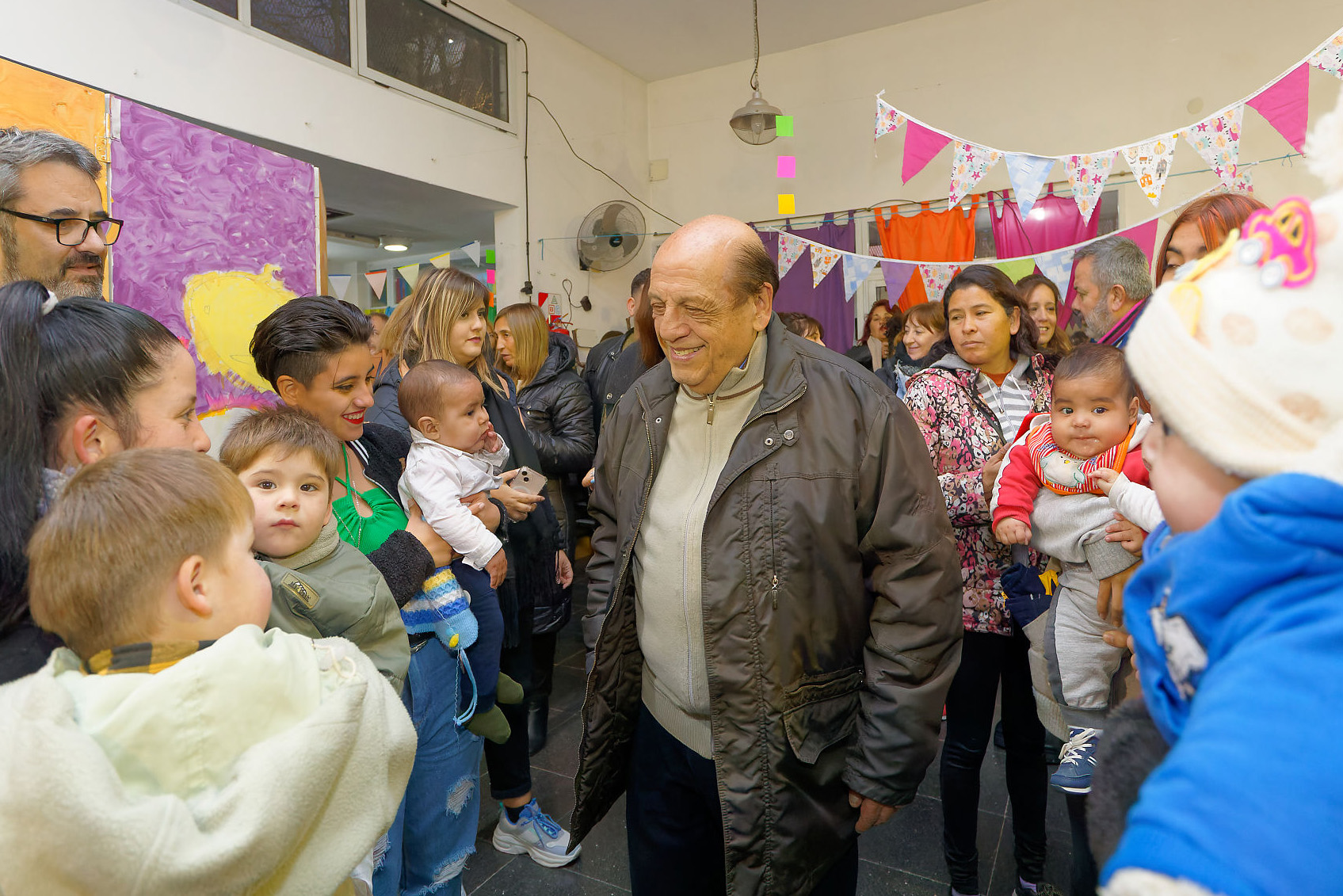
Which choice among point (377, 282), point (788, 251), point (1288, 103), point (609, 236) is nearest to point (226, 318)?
→ point (377, 282)

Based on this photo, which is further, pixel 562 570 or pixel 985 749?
pixel 562 570

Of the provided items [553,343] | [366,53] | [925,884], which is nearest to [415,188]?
[366,53]

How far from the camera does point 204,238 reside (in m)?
2.81

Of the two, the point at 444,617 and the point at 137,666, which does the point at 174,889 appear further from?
the point at 444,617

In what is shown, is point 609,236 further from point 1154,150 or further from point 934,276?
point 1154,150

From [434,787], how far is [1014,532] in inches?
63.4

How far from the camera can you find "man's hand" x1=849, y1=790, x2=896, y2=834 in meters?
1.44

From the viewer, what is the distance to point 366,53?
5.28m

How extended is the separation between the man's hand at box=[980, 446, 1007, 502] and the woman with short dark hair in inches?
75.4

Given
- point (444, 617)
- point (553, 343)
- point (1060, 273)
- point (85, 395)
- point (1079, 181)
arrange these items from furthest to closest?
point (1060, 273) → point (1079, 181) → point (553, 343) → point (444, 617) → point (85, 395)

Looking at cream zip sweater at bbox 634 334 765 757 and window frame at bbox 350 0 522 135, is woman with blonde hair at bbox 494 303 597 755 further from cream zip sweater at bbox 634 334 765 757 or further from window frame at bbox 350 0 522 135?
window frame at bbox 350 0 522 135

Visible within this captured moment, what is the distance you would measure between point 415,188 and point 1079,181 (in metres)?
4.82

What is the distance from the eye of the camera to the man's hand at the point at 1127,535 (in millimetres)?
1618

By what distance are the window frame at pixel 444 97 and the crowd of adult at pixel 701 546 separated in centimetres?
415
